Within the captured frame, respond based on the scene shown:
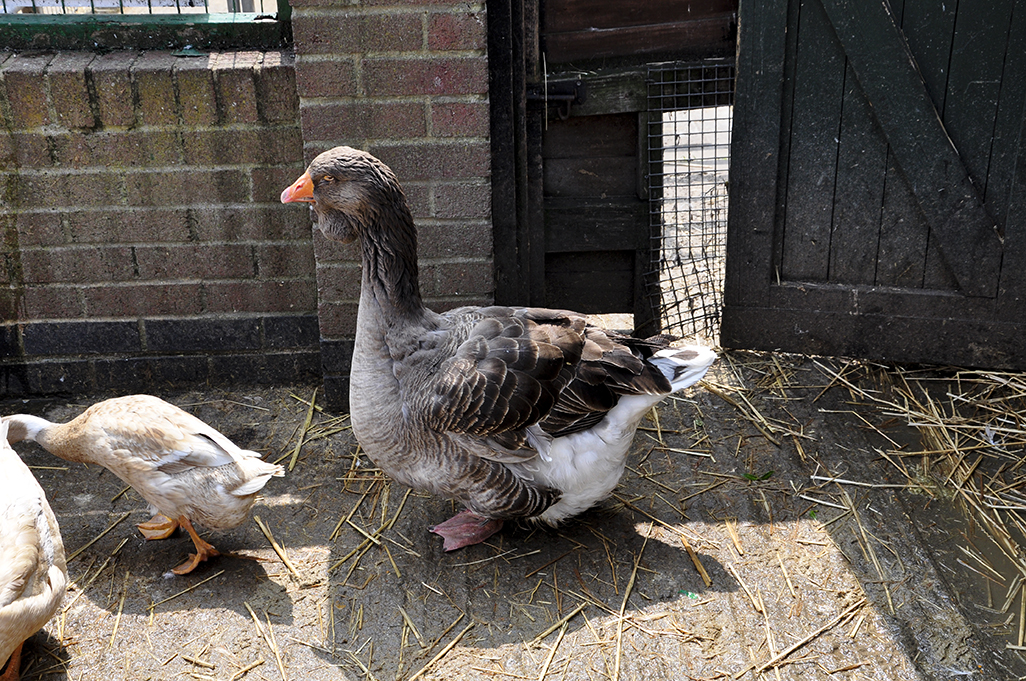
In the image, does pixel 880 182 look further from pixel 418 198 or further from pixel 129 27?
pixel 129 27

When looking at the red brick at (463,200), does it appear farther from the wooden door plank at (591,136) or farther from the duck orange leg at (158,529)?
the duck orange leg at (158,529)

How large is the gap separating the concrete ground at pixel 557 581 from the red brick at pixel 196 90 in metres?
1.70

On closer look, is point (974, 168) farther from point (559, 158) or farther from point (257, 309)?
point (257, 309)

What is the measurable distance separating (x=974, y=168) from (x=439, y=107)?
283 cm

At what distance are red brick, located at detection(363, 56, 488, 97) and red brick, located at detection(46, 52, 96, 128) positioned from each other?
1514 mm

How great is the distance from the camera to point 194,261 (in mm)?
4691

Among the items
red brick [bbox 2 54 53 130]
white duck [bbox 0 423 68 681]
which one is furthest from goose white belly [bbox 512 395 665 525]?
red brick [bbox 2 54 53 130]

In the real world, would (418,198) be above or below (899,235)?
above

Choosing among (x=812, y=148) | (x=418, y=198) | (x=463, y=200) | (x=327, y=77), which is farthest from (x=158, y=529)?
(x=812, y=148)

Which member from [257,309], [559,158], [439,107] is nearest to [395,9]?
[439,107]

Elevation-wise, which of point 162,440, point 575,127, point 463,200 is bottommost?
point 162,440

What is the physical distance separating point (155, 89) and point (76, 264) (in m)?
1.07

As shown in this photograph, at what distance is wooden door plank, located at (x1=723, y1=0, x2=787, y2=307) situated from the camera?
443 centimetres

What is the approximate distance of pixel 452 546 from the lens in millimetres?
3627
